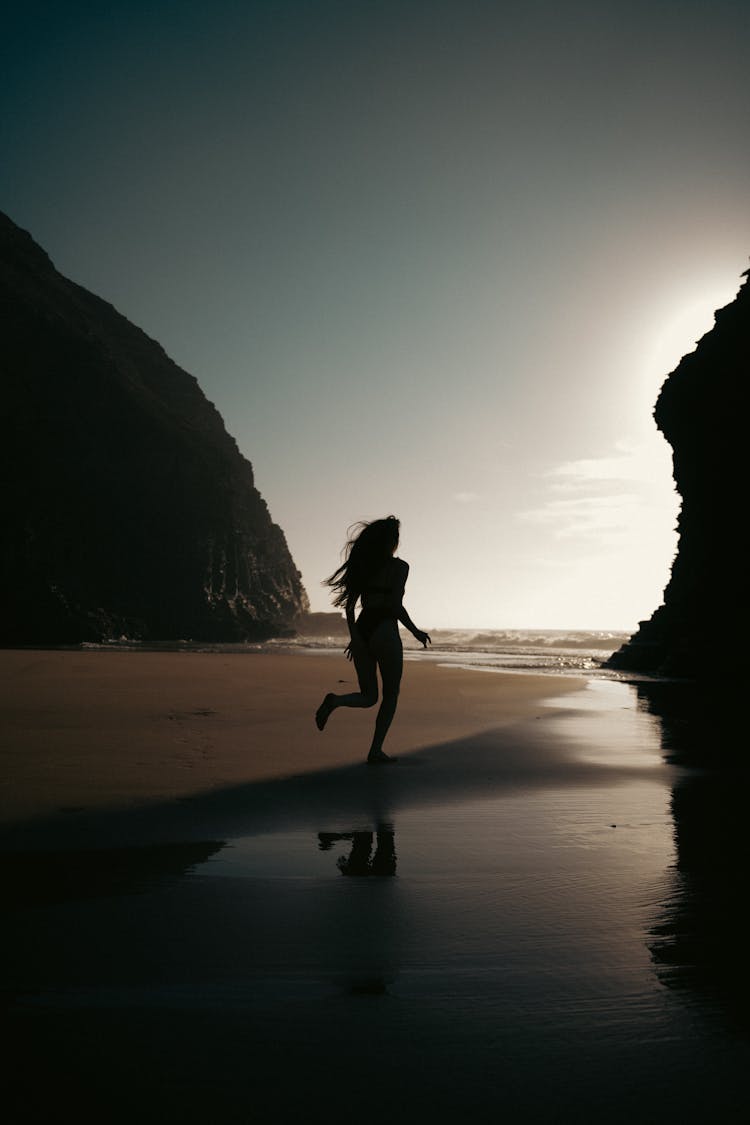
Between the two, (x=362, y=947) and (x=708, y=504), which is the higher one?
(x=708, y=504)

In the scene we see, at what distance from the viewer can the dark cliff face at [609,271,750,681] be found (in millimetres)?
A: 19625

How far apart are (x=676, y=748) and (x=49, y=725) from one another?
5944mm

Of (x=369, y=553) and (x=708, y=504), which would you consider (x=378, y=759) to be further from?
(x=708, y=504)

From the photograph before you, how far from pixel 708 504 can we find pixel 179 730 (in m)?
19.7

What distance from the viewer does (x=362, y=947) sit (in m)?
2.14

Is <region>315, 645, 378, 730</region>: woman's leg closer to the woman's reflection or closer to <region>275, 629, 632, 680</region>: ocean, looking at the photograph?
the woman's reflection

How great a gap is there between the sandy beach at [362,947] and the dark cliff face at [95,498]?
164 feet

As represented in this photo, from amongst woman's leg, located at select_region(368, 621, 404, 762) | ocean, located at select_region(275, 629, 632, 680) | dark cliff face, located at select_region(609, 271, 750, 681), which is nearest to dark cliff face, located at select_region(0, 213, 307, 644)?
ocean, located at select_region(275, 629, 632, 680)

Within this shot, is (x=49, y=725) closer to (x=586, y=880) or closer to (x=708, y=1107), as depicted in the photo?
(x=586, y=880)

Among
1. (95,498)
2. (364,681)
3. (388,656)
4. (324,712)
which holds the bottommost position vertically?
(324,712)

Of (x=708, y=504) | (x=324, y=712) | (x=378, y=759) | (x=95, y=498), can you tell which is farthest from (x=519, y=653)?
(x=95, y=498)

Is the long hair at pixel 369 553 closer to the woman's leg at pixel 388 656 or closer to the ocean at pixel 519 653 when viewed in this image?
the woman's leg at pixel 388 656

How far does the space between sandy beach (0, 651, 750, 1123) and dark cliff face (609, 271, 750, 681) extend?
15923 mm

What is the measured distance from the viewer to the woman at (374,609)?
632 cm
